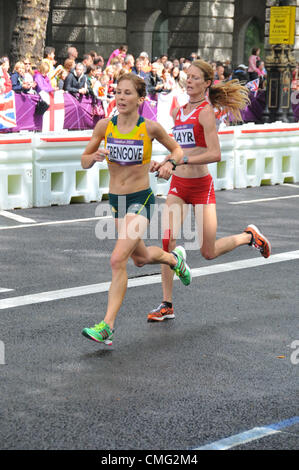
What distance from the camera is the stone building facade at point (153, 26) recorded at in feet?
104

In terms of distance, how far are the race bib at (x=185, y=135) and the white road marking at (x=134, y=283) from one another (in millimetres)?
1579

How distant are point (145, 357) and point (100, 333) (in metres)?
0.36

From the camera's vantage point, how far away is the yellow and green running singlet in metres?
7.01

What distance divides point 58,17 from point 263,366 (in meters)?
26.9

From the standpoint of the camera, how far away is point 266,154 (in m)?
16.9

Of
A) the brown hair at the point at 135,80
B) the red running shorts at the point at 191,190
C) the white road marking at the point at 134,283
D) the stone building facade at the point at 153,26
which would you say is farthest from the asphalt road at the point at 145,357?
the stone building facade at the point at 153,26

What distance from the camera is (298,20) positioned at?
37219mm

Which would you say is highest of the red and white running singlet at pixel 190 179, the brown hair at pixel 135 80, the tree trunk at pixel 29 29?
the tree trunk at pixel 29 29

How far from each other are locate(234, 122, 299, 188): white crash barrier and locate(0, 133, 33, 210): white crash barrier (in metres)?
4.19

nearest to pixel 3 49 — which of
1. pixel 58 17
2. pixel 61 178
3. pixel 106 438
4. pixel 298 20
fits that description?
pixel 58 17

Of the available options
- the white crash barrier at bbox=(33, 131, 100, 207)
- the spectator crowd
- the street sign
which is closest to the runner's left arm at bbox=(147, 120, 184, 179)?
the white crash barrier at bbox=(33, 131, 100, 207)

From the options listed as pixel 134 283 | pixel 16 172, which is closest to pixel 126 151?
pixel 134 283

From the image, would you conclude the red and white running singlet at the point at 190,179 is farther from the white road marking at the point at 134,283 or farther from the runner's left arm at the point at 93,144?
the white road marking at the point at 134,283

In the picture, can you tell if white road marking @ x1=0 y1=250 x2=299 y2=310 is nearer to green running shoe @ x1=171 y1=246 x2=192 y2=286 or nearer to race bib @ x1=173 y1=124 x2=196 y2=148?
green running shoe @ x1=171 y1=246 x2=192 y2=286
